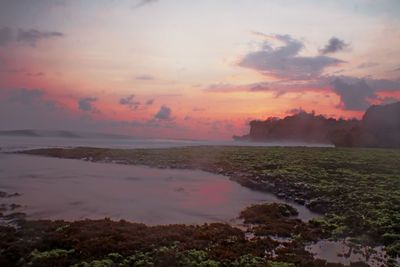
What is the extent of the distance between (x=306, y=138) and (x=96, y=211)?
20088 cm

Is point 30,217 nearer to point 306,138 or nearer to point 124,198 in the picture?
point 124,198

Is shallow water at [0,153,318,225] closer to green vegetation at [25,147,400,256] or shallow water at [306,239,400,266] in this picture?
green vegetation at [25,147,400,256]

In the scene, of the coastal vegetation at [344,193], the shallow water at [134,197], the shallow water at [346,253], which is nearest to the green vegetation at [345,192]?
the coastal vegetation at [344,193]

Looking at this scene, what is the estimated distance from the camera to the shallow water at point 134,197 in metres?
16.9

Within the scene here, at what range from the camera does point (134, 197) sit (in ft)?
71.5

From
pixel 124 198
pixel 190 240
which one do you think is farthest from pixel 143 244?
pixel 124 198

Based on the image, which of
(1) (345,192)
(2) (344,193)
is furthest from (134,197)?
(1) (345,192)

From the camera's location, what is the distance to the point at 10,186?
25.5m

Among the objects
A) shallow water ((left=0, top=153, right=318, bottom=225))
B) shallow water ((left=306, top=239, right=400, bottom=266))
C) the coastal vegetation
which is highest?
the coastal vegetation

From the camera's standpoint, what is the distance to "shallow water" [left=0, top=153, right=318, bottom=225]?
16859mm

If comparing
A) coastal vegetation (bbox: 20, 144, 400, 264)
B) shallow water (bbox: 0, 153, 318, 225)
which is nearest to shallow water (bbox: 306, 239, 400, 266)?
coastal vegetation (bbox: 20, 144, 400, 264)

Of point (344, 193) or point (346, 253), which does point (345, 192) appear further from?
point (346, 253)

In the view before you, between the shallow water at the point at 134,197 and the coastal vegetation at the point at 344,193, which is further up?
the coastal vegetation at the point at 344,193

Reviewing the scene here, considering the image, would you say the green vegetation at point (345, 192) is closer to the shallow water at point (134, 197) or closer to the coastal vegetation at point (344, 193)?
the coastal vegetation at point (344, 193)
